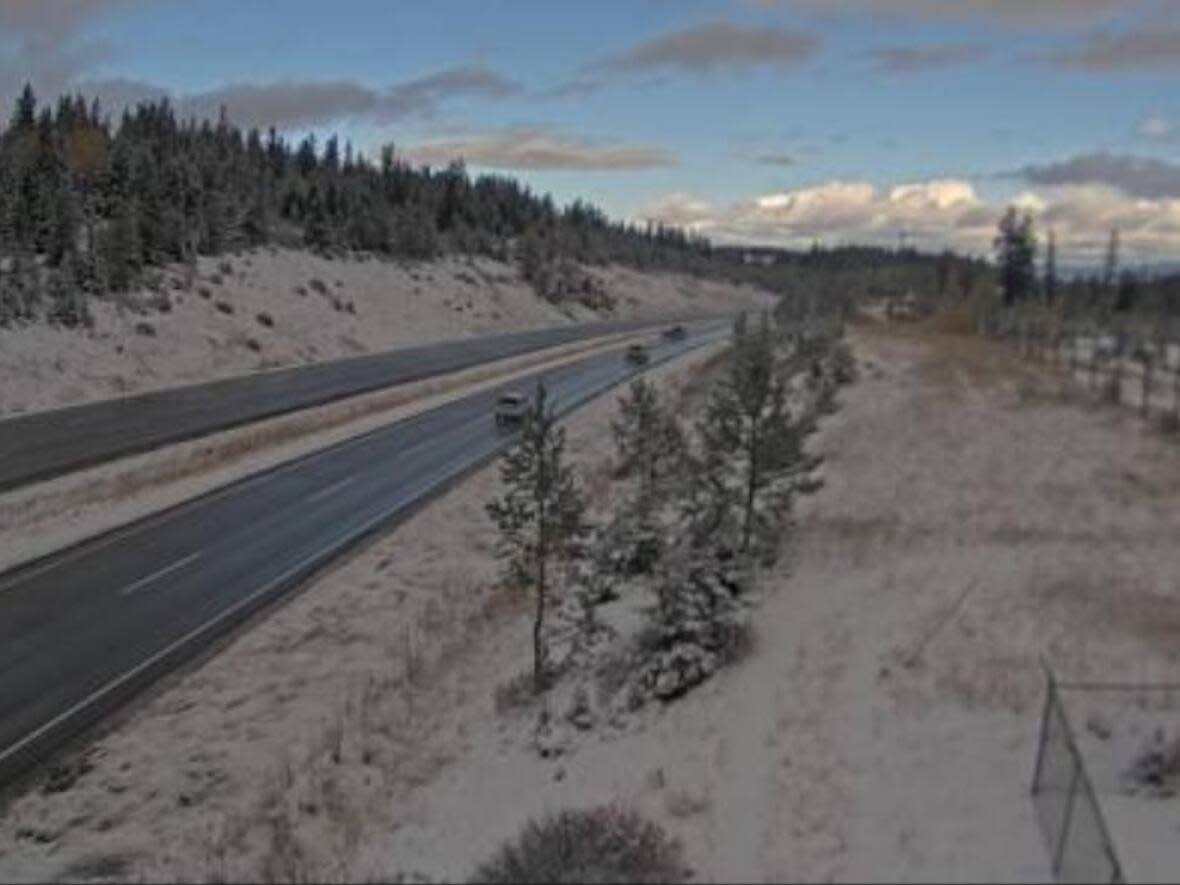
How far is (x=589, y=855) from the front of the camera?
45.8 feet

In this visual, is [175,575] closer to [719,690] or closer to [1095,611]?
[719,690]

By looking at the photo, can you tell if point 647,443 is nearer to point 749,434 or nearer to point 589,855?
point 749,434

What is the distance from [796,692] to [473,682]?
19.4ft

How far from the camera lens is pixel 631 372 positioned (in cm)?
8581

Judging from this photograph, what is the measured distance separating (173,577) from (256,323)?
53.8m

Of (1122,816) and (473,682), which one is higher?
(1122,816)

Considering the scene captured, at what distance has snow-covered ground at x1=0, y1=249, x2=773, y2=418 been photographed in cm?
6006

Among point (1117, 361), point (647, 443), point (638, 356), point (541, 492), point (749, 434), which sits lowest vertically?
point (638, 356)

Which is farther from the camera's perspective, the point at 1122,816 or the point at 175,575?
the point at 175,575

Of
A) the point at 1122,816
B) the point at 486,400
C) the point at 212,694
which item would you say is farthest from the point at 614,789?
the point at 486,400

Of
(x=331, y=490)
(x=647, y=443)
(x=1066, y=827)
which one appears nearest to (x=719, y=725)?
(x=1066, y=827)

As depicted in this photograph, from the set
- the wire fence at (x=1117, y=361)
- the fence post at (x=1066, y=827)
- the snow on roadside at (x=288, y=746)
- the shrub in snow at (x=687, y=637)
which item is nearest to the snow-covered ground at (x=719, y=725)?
the snow on roadside at (x=288, y=746)

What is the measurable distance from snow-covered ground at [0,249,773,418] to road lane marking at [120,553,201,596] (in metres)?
25.1

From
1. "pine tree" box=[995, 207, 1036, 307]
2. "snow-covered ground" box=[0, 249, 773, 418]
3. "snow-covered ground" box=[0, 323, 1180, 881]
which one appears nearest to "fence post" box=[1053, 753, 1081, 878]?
"snow-covered ground" box=[0, 323, 1180, 881]
